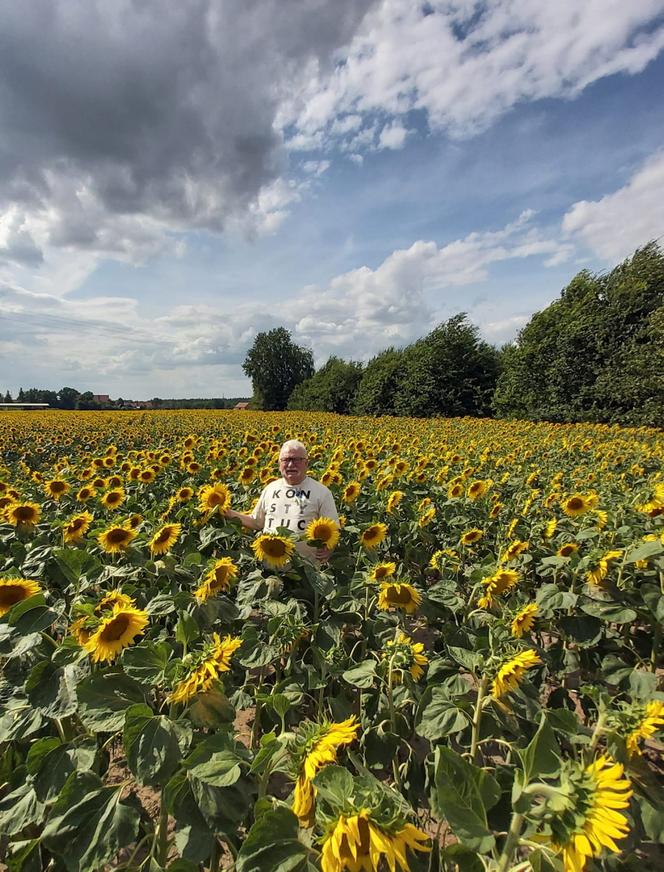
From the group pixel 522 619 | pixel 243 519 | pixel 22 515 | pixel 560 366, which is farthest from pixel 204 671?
pixel 560 366

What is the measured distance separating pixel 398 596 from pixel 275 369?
65428mm

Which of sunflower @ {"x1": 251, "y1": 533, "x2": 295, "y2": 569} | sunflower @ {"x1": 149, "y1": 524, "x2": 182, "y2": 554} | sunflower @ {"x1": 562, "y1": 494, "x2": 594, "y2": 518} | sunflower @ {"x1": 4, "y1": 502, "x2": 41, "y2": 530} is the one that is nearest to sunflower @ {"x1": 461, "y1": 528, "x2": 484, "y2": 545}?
sunflower @ {"x1": 562, "y1": 494, "x2": 594, "y2": 518}

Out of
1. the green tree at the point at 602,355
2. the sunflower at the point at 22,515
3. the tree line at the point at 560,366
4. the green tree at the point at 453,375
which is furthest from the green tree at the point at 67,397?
the sunflower at the point at 22,515

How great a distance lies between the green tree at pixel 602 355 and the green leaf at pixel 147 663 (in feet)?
77.5

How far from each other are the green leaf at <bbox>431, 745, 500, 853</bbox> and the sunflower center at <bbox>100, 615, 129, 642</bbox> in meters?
1.25

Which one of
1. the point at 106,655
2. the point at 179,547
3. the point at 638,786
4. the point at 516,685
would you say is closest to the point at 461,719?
the point at 516,685

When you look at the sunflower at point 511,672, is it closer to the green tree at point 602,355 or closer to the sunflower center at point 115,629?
the sunflower center at point 115,629

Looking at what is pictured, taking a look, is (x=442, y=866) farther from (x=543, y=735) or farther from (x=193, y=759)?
(x=193, y=759)

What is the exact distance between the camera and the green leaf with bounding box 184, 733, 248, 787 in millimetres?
1169

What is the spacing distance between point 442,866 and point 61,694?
54.3 inches

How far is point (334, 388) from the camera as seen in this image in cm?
4488

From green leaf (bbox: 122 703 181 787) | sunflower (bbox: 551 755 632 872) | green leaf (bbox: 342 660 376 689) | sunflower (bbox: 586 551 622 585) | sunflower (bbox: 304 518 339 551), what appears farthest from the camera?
sunflower (bbox: 304 518 339 551)

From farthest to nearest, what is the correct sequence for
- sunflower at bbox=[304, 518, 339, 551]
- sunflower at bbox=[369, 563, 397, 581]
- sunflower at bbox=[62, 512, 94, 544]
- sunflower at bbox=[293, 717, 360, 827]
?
sunflower at bbox=[62, 512, 94, 544] < sunflower at bbox=[304, 518, 339, 551] < sunflower at bbox=[369, 563, 397, 581] < sunflower at bbox=[293, 717, 360, 827]

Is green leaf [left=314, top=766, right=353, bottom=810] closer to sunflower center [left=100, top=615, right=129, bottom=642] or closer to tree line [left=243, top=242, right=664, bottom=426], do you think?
sunflower center [left=100, top=615, right=129, bottom=642]
